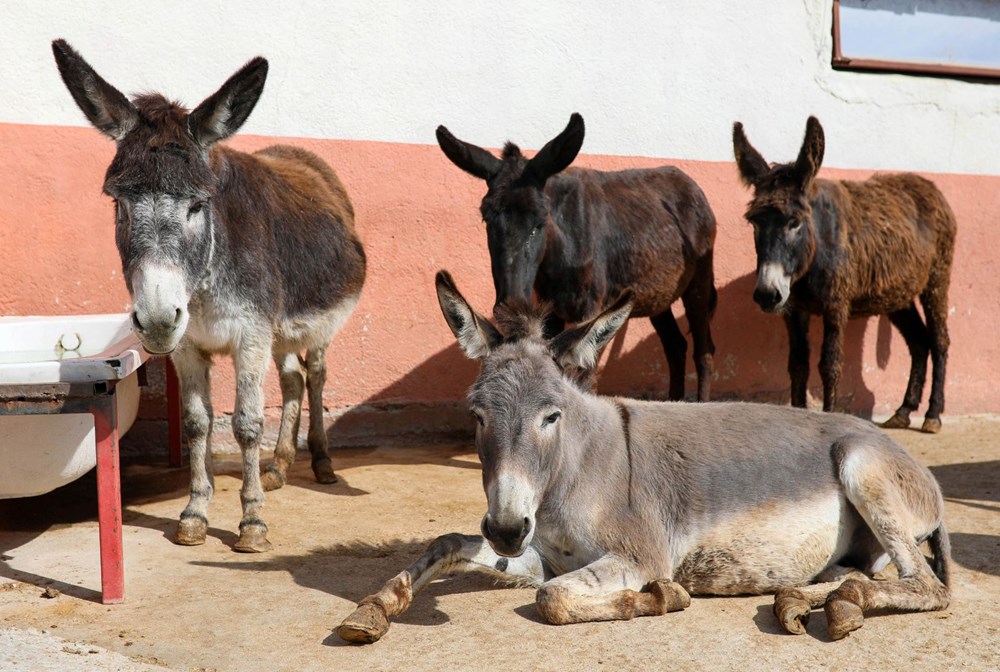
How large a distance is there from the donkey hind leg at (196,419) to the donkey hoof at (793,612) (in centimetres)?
279

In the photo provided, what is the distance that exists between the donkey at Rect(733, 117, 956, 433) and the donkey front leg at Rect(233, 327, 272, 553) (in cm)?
367

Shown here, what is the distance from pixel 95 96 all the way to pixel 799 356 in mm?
5173

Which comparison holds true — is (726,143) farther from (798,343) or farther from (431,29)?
(431,29)

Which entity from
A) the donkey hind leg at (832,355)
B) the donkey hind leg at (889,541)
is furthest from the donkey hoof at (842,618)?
the donkey hind leg at (832,355)

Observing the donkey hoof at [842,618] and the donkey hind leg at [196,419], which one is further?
the donkey hind leg at [196,419]

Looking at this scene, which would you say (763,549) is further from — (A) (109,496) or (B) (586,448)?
(A) (109,496)

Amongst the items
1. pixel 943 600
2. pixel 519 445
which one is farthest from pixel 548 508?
pixel 943 600

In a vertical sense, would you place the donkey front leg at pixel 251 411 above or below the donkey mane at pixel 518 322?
below

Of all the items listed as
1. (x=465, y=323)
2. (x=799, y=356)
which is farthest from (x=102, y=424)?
(x=799, y=356)

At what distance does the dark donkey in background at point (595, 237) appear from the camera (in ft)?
19.3

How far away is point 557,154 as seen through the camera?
5.90m

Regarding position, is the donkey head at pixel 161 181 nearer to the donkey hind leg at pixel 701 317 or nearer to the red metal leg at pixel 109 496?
the red metal leg at pixel 109 496

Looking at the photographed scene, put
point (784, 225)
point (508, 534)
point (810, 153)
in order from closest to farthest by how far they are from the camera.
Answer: point (508, 534) → point (810, 153) → point (784, 225)

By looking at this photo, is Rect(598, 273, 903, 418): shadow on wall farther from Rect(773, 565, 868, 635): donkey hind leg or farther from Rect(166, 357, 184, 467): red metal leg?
Rect(773, 565, 868, 635): donkey hind leg
